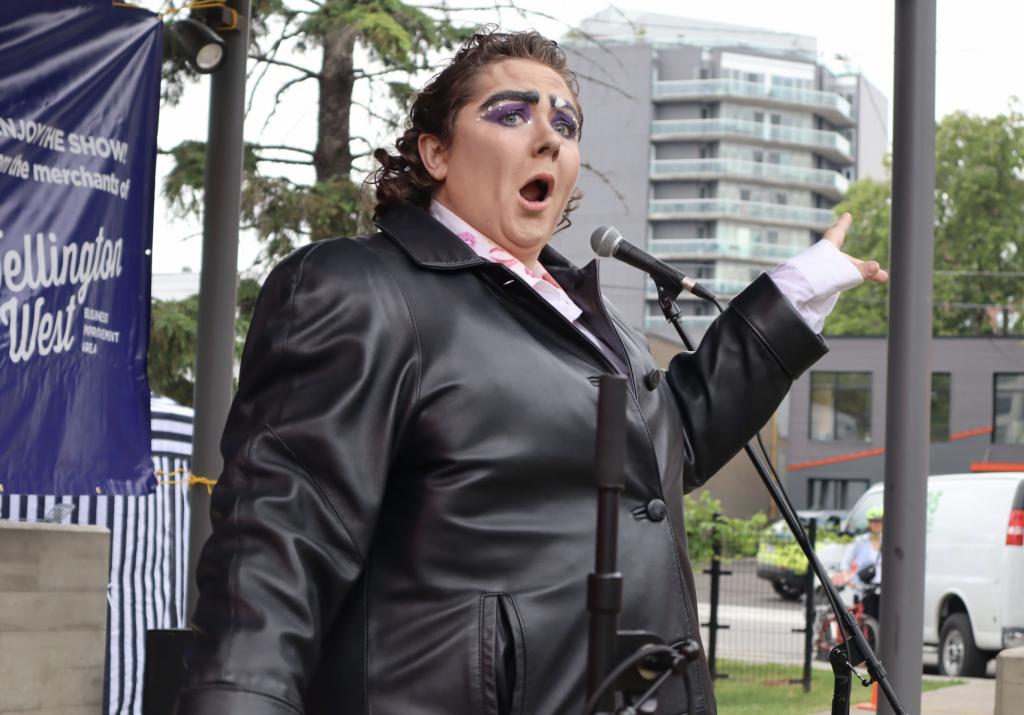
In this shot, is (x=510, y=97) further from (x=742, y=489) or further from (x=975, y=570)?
(x=742, y=489)

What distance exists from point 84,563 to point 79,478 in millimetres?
327

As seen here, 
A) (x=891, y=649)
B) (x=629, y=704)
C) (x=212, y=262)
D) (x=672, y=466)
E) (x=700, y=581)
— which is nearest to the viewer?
(x=629, y=704)

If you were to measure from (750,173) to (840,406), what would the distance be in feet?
152

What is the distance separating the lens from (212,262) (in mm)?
4719

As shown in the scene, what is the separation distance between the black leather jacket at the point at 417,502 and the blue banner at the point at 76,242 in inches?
84.5

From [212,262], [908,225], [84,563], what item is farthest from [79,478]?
Result: [908,225]

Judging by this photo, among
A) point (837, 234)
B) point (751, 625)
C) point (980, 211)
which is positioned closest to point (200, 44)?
point (837, 234)

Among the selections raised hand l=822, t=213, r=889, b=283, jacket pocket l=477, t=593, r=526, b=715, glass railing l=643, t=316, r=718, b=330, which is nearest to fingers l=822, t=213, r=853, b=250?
raised hand l=822, t=213, r=889, b=283

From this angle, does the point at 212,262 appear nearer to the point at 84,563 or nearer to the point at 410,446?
the point at 84,563

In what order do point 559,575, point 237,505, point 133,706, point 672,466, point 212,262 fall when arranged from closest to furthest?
point 237,505
point 559,575
point 672,466
point 212,262
point 133,706

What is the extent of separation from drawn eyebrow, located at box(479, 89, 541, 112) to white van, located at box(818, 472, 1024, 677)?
1208 cm

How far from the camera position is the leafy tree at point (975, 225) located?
45.0 m

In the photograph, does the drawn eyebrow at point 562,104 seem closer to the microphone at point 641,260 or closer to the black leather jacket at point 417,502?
the black leather jacket at point 417,502

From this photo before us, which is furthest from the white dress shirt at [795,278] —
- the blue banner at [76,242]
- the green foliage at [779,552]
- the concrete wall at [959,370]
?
the concrete wall at [959,370]
